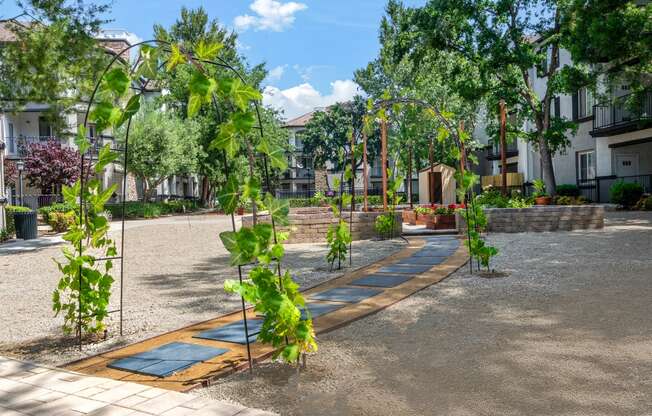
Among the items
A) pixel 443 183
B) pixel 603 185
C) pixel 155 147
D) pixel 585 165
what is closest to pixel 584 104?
pixel 585 165

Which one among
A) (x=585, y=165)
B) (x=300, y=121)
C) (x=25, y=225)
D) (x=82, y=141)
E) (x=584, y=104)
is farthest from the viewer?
(x=300, y=121)

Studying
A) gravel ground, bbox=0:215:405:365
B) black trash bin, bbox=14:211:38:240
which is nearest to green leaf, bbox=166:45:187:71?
gravel ground, bbox=0:215:405:365

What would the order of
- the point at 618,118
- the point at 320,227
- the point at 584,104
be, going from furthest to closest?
the point at 584,104, the point at 618,118, the point at 320,227

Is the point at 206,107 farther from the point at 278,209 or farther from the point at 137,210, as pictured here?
the point at 278,209

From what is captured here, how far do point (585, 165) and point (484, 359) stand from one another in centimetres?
2668

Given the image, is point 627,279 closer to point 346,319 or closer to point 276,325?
point 346,319

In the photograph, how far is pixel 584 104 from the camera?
26859 millimetres

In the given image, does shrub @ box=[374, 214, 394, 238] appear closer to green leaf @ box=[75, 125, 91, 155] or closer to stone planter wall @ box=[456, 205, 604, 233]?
stone planter wall @ box=[456, 205, 604, 233]

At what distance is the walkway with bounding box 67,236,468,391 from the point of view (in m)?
3.85

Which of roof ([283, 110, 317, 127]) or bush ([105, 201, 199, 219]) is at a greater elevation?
roof ([283, 110, 317, 127])

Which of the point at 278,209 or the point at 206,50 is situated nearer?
the point at 206,50

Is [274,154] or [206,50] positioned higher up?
[206,50]

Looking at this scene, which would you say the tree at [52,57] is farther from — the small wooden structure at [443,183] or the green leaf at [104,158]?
the small wooden structure at [443,183]

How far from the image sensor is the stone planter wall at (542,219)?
13.6 meters
